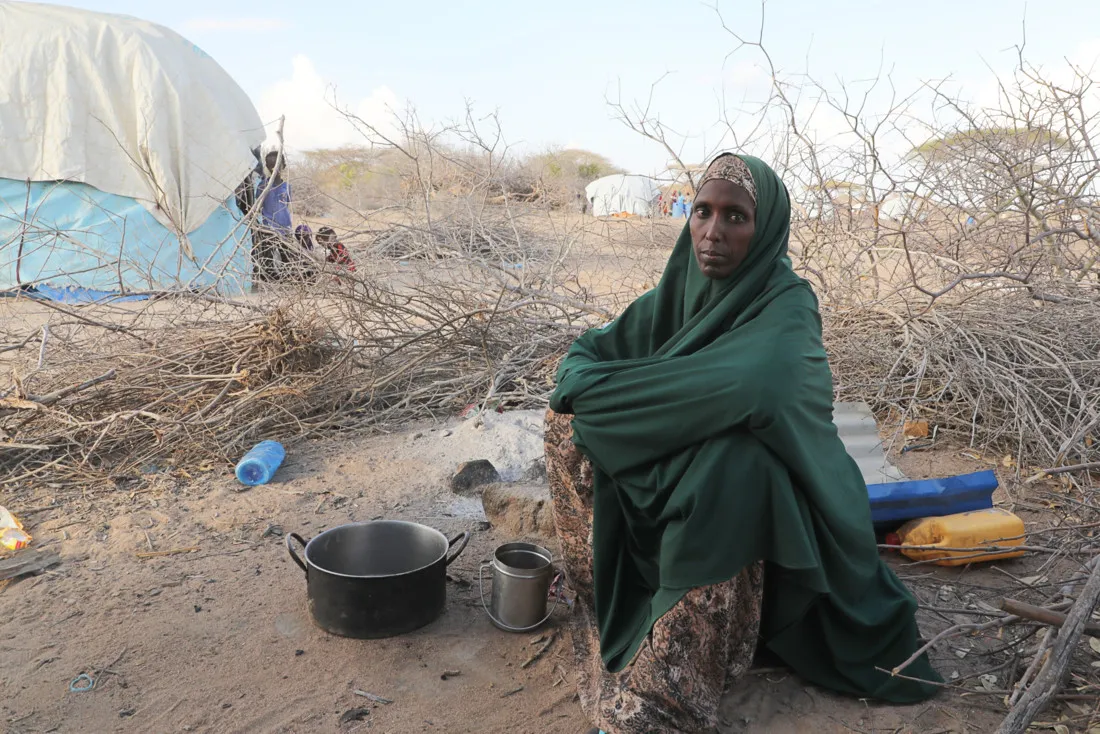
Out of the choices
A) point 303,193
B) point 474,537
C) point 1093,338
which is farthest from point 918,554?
point 303,193

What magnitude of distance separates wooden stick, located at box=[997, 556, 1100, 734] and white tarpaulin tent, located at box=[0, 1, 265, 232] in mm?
7400

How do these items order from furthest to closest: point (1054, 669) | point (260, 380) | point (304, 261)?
point (304, 261) → point (260, 380) → point (1054, 669)

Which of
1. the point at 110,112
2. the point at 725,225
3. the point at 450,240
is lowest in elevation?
the point at 450,240

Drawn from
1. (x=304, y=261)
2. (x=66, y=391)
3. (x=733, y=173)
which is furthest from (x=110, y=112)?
(x=733, y=173)

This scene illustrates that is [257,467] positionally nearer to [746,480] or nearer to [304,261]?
[304,261]

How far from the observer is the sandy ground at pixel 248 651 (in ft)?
6.91

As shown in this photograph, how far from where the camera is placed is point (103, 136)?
7.94 m

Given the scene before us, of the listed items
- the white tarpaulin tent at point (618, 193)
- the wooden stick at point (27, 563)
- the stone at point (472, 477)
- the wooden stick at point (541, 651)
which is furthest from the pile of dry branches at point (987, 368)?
the white tarpaulin tent at point (618, 193)

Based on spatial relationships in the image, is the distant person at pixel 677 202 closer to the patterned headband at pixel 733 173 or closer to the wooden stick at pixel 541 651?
the patterned headband at pixel 733 173

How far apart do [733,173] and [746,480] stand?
0.79 m

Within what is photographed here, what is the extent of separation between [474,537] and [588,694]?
4.12ft

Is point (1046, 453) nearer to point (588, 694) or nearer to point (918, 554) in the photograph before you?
point (918, 554)

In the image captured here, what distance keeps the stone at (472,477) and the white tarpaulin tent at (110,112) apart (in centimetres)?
502

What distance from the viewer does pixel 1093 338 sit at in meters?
4.09
